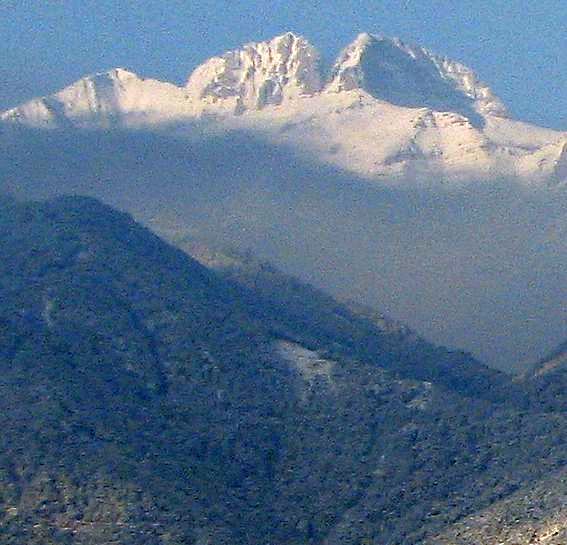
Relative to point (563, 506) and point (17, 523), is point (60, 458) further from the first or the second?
point (563, 506)

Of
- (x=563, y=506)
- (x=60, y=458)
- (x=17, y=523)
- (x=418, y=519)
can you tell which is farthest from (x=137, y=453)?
(x=563, y=506)

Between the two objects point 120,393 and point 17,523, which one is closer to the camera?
point 17,523

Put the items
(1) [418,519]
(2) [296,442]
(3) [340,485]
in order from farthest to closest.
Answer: (2) [296,442] → (3) [340,485] → (1) [418,519]

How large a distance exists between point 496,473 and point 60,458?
48318mm

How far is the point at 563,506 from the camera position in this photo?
152750mm

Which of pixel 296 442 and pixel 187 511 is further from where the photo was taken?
pixel 296 442

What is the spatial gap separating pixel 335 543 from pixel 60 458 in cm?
3130

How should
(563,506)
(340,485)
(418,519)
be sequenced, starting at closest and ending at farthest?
1. (563,506)
2. (418,519)
3. (340,485)

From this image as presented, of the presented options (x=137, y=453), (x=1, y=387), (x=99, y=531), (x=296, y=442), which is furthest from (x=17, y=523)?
(x=296, y=442)

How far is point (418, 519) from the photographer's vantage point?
164875mm

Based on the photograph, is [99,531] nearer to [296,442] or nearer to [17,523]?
[17,523]

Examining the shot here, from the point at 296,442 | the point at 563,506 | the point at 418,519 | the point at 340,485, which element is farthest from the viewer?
the point at 296,442

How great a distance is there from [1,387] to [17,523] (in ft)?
107

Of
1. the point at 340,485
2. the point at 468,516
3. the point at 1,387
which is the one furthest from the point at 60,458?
the point at 468,516
